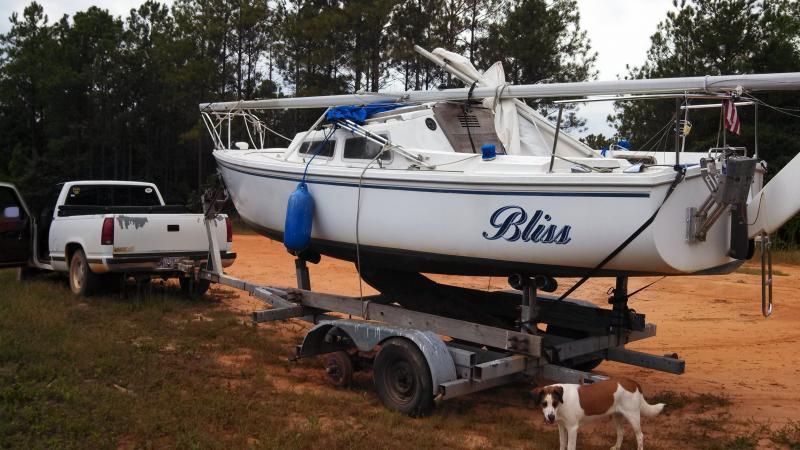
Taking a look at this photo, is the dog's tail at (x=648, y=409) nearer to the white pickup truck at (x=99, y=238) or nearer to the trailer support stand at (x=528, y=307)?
the trailer support stand at (x=528, y=307)

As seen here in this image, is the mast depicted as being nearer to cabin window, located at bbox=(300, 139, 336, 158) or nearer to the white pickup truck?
cabin window, located at bbox=(300, 139, 336, 158)

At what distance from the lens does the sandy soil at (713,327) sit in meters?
6.81

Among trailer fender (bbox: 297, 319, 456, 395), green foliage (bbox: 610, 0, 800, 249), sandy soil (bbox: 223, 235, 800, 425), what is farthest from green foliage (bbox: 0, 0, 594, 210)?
trailer fender (bbox: 297, 319, 456, 395)

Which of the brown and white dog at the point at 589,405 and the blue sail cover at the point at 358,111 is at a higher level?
the blue sail cover at the point at 358,111

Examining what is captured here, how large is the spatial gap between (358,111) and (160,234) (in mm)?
3830

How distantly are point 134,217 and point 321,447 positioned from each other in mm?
5658

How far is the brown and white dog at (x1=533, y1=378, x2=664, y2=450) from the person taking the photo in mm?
4695

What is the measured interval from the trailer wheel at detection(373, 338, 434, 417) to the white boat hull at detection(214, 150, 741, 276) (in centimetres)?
87

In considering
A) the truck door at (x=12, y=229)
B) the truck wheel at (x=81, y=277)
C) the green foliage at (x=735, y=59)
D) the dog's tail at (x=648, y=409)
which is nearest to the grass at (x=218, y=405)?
the dog's tail at (x=648, y=409)

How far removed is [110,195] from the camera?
444 inches

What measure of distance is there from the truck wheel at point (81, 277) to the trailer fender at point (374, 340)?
459 centimetres

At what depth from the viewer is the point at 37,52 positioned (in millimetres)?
39844

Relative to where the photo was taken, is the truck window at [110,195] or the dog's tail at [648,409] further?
the truck window at [110,195]

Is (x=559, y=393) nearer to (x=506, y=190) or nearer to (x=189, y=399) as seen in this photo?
(x=506, y=190)
